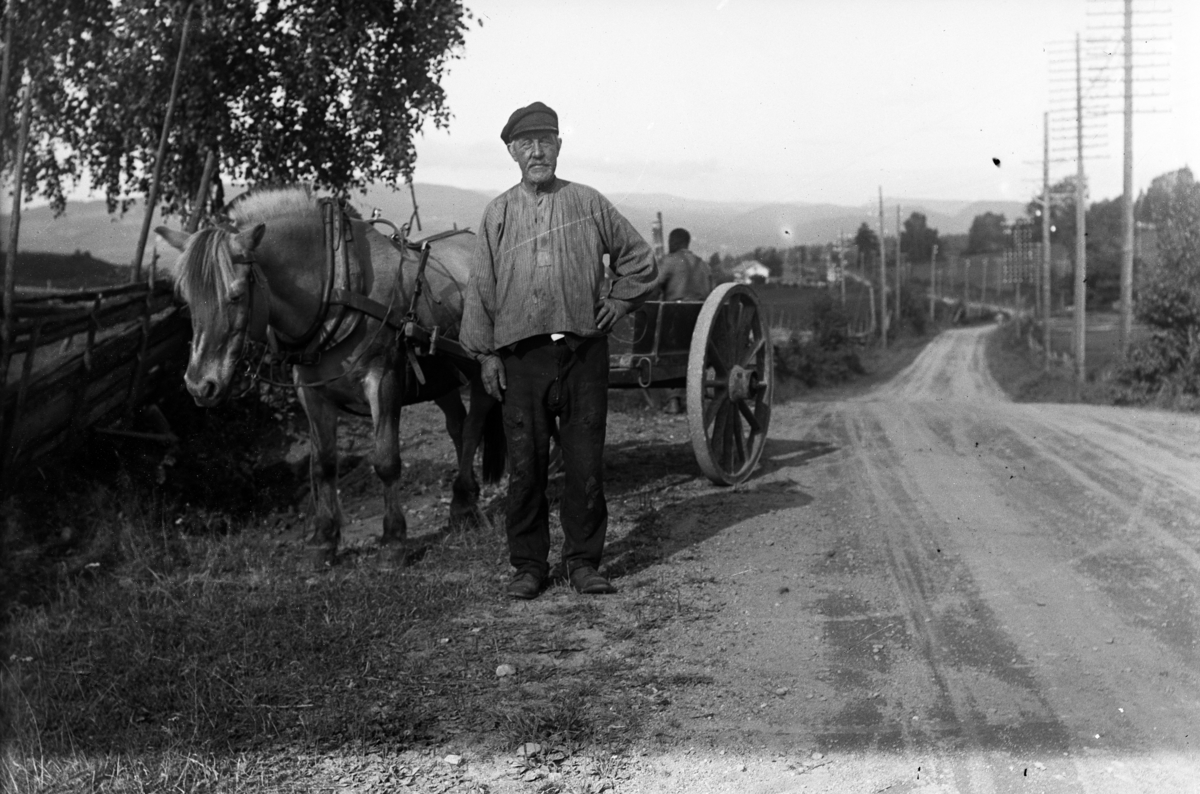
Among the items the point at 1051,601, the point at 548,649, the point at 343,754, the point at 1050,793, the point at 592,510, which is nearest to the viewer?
the point at 1050,793

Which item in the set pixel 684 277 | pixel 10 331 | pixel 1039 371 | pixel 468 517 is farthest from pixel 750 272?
pixel 1039 371

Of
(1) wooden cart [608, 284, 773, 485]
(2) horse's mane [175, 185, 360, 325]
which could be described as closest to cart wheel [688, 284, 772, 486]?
(1) wooden cart [608, 284, 773, 485]

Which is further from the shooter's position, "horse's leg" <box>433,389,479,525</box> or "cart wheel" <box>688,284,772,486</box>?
"cart wheel" <box>688,284,772,486</box>

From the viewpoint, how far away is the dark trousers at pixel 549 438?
5027mm

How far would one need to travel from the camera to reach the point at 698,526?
254 inches

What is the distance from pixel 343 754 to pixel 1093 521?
4837 mm

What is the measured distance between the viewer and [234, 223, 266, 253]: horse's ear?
5.04 meters

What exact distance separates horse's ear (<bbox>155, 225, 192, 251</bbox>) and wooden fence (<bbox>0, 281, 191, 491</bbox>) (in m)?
0.89

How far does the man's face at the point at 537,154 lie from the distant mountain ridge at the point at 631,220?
Answer: 41cm

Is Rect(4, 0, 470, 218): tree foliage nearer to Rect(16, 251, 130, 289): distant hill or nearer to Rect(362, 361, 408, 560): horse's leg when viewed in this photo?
Rect(16, 251, 130, 289): distant hill

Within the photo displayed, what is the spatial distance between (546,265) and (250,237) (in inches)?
56.6

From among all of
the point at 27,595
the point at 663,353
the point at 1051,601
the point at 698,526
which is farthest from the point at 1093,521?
the point at 27,595

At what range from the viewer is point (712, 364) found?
24.5 feet

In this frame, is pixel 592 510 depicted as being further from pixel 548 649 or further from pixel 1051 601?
pixel 1051 601
